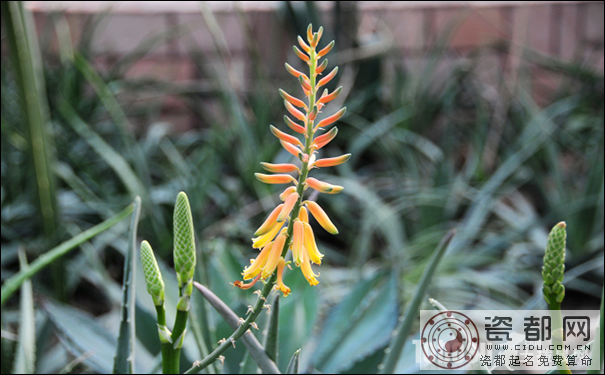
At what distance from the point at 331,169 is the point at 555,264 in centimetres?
114

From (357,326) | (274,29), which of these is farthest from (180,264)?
(274,29)

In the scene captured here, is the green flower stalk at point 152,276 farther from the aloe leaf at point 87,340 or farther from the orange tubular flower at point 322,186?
the aloe leaf at point 87,340

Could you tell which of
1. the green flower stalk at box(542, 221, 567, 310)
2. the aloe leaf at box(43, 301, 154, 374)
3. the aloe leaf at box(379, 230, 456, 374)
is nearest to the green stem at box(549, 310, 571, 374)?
the green flower stalk at box(542, 221, 567, 310)

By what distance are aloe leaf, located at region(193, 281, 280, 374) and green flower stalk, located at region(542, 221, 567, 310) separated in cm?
16

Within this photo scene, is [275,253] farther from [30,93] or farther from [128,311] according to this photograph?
[30,93]

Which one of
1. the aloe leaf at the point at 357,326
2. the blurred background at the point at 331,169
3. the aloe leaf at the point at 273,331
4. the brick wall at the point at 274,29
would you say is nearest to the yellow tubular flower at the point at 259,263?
the aloe leaf at the point at 273,331

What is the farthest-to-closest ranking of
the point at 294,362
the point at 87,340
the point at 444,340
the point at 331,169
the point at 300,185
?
the point at 331,169 → the point at 87,340 → the point at 444,340 → the point at 294,362 → the point at 300,185

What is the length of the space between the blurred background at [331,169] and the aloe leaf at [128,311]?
0.19 ft

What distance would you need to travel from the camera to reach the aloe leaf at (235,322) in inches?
10.7

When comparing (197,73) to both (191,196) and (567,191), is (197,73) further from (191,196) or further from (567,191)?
(567,191)

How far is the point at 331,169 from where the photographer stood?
1.39 meters

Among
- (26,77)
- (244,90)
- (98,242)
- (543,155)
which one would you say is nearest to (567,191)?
(543,155)

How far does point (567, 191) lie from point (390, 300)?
85cm

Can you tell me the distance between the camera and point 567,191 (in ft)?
4.13
